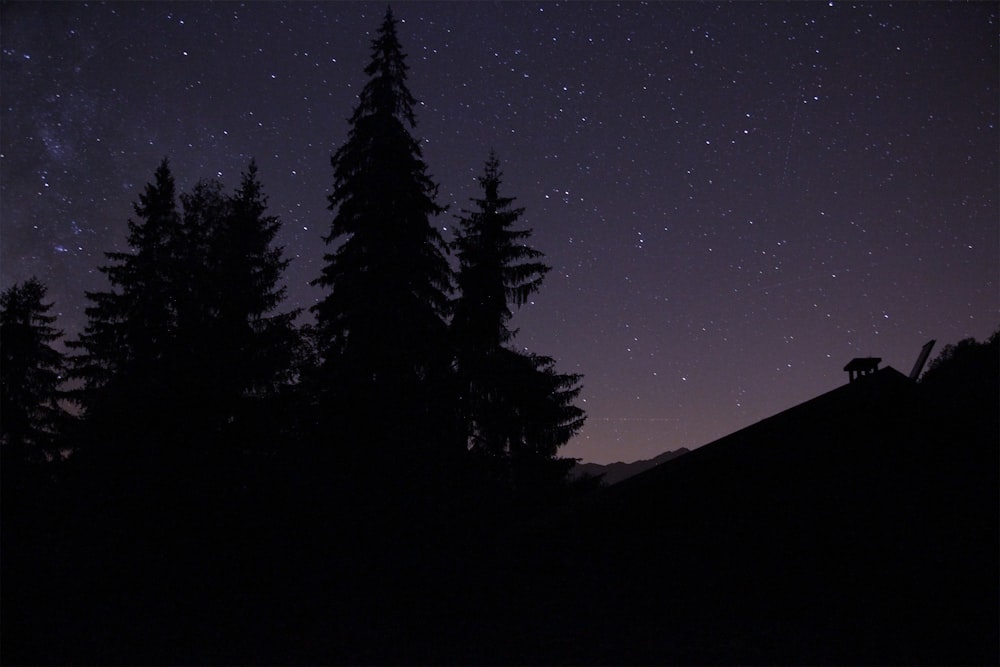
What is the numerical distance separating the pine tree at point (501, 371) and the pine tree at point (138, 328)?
913 centimetres

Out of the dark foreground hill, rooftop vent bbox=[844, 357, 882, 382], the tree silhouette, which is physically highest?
the tree silhouette

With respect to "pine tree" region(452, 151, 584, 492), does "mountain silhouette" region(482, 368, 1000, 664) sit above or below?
below

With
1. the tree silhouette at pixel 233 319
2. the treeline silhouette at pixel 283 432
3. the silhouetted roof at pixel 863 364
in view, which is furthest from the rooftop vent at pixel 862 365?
the tree silhouette at pixel 233 319

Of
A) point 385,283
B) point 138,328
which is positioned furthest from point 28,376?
point 385,283

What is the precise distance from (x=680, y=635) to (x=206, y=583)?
47.5ft

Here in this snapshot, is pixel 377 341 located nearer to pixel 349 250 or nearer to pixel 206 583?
pixel 349 250

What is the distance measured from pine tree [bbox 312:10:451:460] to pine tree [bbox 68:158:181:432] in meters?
5.96

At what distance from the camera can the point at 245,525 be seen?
19250mm

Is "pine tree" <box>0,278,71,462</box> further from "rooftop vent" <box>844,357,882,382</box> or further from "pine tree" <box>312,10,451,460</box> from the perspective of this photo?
"rooftop vent" <box>844,357,882,382</box>

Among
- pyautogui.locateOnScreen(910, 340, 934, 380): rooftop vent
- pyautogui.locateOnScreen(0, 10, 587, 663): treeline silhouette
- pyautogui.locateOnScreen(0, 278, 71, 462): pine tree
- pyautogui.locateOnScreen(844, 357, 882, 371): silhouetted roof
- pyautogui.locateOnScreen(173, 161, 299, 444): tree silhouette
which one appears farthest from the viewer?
pyautogui.locateOnScreen(0, 278, 71, 462): pine tree

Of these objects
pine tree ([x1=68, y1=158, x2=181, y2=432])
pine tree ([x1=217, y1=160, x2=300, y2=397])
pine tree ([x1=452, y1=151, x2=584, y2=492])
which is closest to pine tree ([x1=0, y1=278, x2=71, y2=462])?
pine tree ([x1=68, y1=158, x2=181, y2=432])

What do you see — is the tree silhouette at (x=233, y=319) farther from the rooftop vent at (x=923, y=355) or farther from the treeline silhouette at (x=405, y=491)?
the rooftop vent at (x=923, y=355)

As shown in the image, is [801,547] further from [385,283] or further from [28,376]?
[28,376]

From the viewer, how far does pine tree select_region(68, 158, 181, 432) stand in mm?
19938
